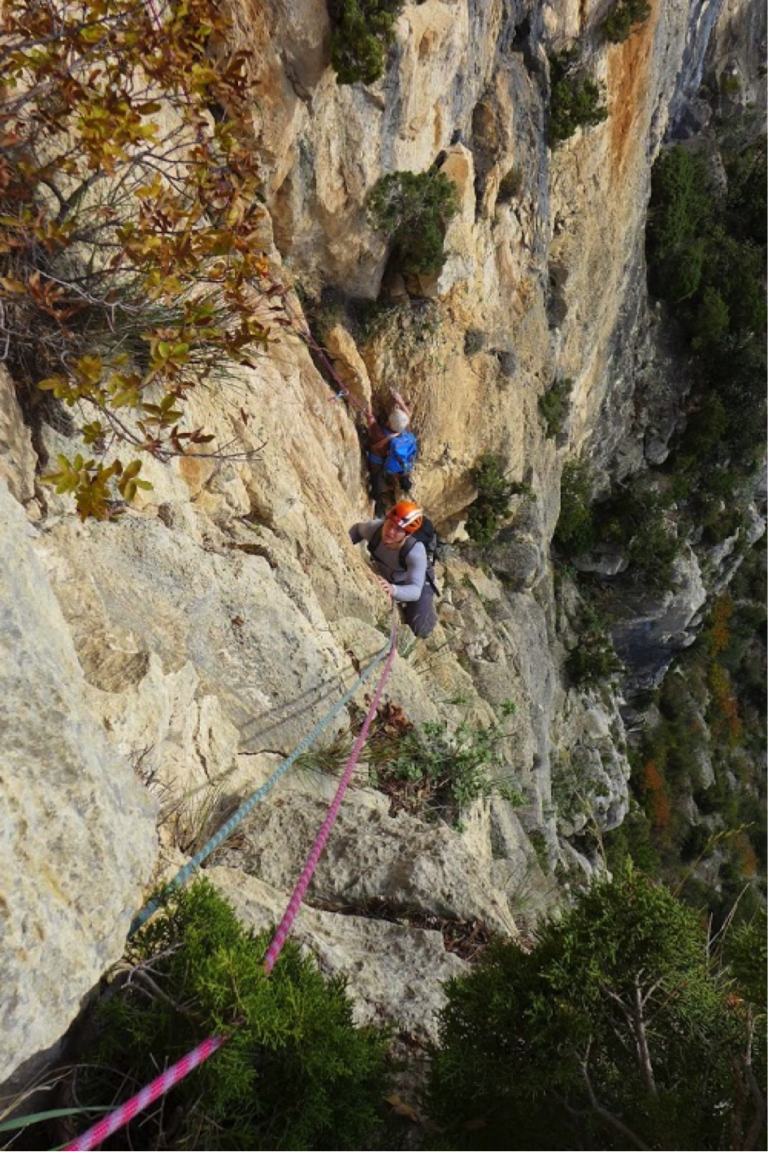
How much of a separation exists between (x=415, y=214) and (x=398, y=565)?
4.09 m

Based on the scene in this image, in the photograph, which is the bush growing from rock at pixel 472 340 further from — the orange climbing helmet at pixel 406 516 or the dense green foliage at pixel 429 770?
the dense green foliage at pixel 429 770

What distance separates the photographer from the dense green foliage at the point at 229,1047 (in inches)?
77.4

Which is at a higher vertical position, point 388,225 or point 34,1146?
point 388,225

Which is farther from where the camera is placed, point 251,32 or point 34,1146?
point 251,32

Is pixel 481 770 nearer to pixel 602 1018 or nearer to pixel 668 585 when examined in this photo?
pixel 602 1018

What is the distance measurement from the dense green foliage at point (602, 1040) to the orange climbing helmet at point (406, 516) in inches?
171

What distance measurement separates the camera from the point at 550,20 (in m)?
10.2

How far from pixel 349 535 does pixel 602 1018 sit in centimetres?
526

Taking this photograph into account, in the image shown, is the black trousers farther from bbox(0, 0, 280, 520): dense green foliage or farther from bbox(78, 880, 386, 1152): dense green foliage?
bbox(78, 880, 386, 1152): dense green foliage

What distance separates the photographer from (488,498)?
11.0 m

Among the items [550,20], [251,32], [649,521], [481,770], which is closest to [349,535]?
[481,770]

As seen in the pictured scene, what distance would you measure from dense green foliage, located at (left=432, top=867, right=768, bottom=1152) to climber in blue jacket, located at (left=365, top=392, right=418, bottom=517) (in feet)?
21.8

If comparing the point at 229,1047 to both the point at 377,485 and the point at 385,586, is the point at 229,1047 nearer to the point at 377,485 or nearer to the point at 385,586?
the point at 385,586

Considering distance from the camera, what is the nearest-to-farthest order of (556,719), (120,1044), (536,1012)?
(120,1044)
(536,1012)
(556,719)
